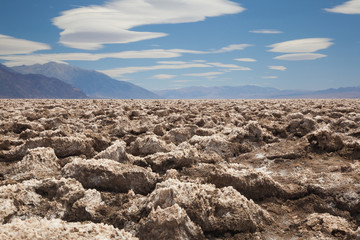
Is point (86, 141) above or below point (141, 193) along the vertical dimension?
above

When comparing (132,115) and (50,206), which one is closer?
(50,206)

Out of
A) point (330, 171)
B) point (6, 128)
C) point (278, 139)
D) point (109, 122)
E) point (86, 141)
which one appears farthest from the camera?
point (109, 122)

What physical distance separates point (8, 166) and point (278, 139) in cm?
395

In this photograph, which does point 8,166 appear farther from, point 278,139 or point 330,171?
point 278,139

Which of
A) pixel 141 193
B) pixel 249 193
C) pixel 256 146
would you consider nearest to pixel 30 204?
pixel 141 193

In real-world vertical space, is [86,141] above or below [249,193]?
above

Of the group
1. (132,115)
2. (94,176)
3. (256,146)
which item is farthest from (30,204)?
(132,115)

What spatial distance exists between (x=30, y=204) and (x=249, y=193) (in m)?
1.73

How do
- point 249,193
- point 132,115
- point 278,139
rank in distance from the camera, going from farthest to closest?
point 132,115
point 278,139
point 249,193

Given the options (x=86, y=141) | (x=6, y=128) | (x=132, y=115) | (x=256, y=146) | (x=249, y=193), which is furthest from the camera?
(x=132, y=115)

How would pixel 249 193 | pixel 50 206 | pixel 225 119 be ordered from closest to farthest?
pixel 50 206, pixel 249 193, pixel 225 119

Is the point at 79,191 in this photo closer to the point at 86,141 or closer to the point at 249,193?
the point at 249,193

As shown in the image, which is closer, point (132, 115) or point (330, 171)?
point (330, 171)

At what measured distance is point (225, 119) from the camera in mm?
7379
